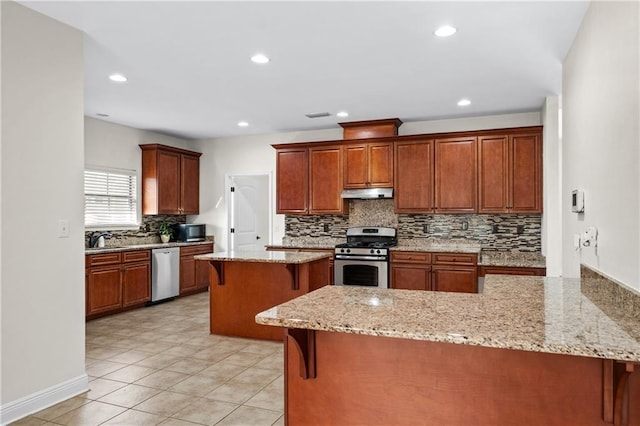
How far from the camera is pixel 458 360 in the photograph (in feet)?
A: 5.65

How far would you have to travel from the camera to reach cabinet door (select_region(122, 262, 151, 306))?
18.5ft

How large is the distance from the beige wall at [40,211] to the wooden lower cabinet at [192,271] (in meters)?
3.51

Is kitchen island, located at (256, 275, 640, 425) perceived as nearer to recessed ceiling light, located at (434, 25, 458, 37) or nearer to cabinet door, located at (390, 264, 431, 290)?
recessed ceiling light, located at (434, 25, 458, 37)

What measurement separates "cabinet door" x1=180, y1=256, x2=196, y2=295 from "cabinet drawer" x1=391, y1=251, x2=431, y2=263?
320 cm

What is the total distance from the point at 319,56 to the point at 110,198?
409 centimetres

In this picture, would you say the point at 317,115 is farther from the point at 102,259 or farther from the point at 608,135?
the point at 608,135

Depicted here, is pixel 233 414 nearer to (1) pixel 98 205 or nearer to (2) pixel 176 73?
(2) pixel 176 73

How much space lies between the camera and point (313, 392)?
1.95 meters

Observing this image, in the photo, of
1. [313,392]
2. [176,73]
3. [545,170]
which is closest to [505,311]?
[313,392]

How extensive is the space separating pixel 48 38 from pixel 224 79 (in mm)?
1566

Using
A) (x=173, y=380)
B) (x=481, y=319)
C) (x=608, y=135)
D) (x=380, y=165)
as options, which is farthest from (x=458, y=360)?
(x=380, y=165)

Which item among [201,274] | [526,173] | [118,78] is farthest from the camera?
[201,274]

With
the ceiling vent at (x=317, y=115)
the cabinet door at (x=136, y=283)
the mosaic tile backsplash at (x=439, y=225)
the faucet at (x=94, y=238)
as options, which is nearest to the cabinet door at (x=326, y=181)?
the mosaic tile backsplash at (x=439, y=225)

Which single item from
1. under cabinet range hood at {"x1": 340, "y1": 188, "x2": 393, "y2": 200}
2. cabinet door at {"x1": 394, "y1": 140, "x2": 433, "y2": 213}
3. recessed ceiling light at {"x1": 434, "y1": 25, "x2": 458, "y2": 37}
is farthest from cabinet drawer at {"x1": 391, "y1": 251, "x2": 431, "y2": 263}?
recessed ceiling light at {"x1": 434, "y1": 25, "x2": 458, "y2": 37}
